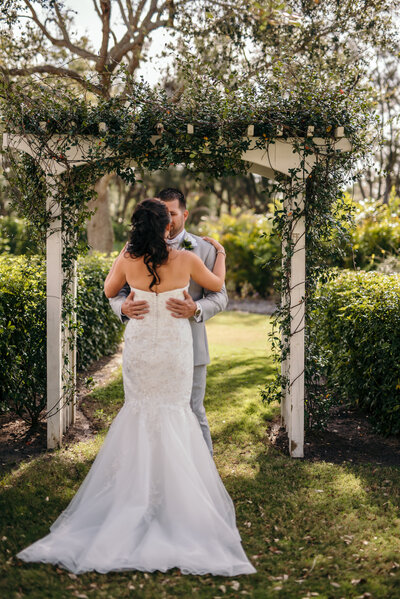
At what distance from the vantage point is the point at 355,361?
609cm

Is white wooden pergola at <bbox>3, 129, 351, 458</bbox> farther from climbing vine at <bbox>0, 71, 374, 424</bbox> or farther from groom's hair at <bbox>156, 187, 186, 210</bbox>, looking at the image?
groom's hair at <bbox>156, 187, 186, 210</bbox>

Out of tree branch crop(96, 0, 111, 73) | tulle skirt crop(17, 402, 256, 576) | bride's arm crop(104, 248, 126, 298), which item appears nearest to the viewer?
tulle skirt crop(17, 402, 256, 576)

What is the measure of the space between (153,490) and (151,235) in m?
1.63

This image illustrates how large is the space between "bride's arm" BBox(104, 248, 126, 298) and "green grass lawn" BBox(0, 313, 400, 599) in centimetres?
164

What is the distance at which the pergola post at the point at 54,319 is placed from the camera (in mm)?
5156

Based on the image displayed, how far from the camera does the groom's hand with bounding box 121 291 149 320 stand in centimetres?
387

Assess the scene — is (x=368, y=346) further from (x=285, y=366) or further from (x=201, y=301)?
(x=201, y=301)

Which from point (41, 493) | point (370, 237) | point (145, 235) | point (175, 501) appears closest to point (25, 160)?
point (145, 235)

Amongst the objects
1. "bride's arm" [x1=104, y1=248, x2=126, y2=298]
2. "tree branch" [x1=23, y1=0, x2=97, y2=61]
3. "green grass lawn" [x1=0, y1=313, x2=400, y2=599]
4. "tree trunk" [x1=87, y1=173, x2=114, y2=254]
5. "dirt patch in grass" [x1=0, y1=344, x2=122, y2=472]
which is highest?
"tree branch" [x1=23, y1=0, x2=97, y2=61]

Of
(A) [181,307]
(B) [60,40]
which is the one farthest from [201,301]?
(B) [60,40]

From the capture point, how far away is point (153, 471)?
12.1 ft

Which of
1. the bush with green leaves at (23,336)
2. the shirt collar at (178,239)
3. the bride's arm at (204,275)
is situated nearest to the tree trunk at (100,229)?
the bush with green leaves at (23,336)

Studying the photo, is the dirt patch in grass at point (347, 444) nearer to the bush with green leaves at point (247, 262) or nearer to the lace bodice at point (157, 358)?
the lace bodice at point (157, 358)

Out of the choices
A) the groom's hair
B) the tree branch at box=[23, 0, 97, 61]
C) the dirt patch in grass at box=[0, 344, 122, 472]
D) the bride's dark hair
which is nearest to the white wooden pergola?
the dirt patch in grass at box=[0, 344, 122, 472]
